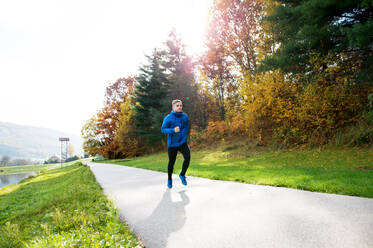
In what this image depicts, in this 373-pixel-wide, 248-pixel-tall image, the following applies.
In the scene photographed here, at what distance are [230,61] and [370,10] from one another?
10939 mm

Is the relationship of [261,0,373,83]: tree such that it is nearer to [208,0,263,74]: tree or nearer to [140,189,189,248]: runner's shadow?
[208,0,263,74]: tree

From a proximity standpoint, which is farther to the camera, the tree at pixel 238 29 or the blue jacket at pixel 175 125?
the tree at pixel 238 29

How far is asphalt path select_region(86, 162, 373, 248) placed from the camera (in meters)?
2.00

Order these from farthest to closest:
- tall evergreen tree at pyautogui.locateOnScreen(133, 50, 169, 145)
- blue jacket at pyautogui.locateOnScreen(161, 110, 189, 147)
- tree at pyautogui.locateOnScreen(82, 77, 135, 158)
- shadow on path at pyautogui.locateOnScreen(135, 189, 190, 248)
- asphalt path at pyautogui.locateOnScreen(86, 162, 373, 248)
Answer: tree at pyautogui.locateOnScreen(82, 77, 135, 158), tall evergreen tree at pyautogui.locateOnScreen(133, 50, 169, 145), blue jacket at pyautogui.locateOnScreen(161, 110, 189, 147), shadow on path at pyautogui.locateOnScreen(135, 189, 190, 248), asphalt path at pyautogui.locateOnScreen(86, 162, 373, 248)

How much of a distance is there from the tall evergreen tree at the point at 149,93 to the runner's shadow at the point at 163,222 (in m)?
21.2

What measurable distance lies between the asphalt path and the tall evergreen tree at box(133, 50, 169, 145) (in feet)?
69.7

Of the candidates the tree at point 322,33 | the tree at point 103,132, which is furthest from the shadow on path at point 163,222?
the tree at point 103,132

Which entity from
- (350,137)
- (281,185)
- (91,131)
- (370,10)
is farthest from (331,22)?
(91,131)

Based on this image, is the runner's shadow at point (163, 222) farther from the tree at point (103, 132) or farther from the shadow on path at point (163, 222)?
the tree at point (103, 132)

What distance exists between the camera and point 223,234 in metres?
2.20

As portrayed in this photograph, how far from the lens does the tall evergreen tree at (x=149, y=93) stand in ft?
81.6

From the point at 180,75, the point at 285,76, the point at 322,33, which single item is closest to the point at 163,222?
the point at 322,33

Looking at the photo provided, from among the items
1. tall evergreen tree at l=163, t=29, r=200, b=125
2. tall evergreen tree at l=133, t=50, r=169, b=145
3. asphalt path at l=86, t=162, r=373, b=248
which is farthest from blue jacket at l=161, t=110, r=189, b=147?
tall evergreen tree at l=133, t=50, r=169, b=145

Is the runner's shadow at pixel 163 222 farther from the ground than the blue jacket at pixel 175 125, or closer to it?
closer to it
